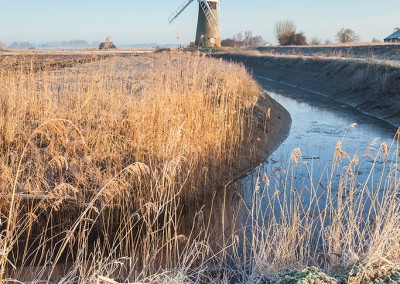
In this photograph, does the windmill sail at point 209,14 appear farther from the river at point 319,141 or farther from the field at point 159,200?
the field at point 159,200

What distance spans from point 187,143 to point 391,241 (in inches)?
128

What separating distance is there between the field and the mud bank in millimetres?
7877

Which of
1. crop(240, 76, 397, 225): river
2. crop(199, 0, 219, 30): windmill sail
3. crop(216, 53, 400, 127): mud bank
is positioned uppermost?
crop(199, 0, 219, 30): windmill sail

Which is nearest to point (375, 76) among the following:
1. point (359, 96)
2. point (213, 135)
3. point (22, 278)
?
point (359, 96)

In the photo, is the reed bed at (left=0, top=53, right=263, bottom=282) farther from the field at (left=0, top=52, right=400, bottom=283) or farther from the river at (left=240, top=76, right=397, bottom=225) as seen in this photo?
the river at (left=240, top=76, right=397, bottom=225)

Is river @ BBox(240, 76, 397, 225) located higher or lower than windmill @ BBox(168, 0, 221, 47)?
lower

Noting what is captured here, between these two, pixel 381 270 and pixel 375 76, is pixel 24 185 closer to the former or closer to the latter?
pixel 381 270

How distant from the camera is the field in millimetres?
3881

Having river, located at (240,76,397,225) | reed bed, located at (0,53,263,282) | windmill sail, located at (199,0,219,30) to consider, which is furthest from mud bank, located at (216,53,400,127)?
windmill sail, located at (199,0,219,30)

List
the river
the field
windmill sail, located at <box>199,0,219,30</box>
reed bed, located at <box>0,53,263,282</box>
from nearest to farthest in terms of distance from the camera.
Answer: the field → reed bed, located at <box>0,53,263,282</box> → the river → windmill sail, located at <box>199,0,219,30</box>

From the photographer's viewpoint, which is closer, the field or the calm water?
the field

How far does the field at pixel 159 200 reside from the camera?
3.88 meters

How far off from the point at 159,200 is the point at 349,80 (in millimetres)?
14821

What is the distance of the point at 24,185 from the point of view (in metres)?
5.00
